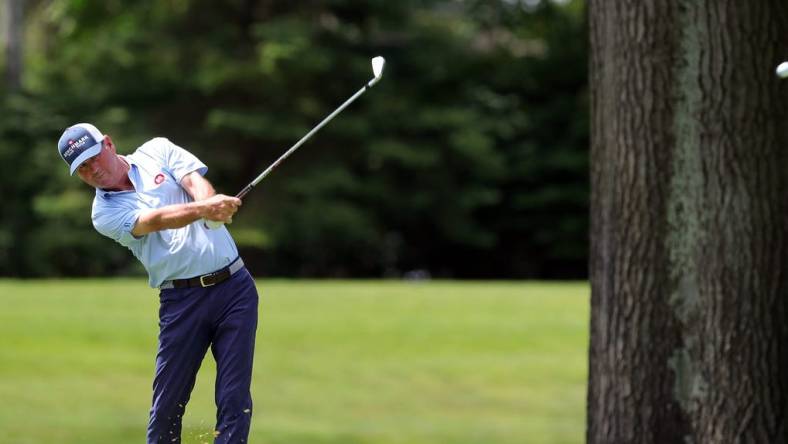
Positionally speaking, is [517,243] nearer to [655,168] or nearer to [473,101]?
[473,101]

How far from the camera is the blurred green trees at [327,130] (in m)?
28.6

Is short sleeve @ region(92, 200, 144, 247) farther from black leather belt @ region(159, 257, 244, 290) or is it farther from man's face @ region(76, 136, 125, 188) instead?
black leather belt @ region(159, 257, 244, 290)

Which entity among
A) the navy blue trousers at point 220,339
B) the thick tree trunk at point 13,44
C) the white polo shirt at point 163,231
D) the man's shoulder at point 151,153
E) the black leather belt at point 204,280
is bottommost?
the navy blue trousers at point 220,339

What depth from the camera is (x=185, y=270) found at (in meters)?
6.12

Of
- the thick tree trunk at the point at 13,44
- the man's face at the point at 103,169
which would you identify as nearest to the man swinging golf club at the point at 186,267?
the man's face at the point at 103,169

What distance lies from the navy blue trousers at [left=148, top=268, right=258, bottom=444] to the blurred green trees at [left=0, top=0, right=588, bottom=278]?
20999mm

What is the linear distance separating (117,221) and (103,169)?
227mm

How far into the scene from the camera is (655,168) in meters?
7.04

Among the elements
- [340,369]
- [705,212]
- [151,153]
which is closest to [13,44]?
[340,369]

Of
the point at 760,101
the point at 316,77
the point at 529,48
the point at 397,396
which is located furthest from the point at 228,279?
the point at 529,48

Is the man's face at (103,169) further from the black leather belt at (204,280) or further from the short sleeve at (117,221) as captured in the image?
the black leather belt at (204,280)

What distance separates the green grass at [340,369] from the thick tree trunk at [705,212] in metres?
3.94

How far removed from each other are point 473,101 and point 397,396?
18.8 meters

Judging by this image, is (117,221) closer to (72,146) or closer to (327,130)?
(72,146)
